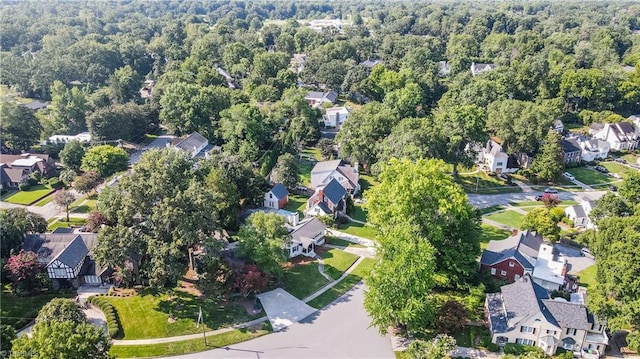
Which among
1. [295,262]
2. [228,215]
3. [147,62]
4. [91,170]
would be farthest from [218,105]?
[147,62]

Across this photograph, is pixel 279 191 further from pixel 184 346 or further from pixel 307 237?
pixel 184 346

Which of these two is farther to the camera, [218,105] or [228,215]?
[218,105]

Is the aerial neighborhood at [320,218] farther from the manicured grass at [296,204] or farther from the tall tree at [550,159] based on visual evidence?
the manicured grass at [296,204]

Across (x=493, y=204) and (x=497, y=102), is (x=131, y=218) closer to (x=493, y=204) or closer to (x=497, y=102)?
(x=493, y=204)

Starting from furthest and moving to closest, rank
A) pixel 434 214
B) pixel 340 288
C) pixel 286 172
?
pixel 286 172
pixel 340 288
pixel 434 214

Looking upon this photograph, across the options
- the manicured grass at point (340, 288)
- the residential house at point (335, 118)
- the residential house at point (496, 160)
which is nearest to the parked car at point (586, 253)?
the residential house at point (496, 160)

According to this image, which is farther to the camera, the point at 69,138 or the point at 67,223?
the point at 69,138

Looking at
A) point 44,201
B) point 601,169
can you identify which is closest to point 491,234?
point 601,169
